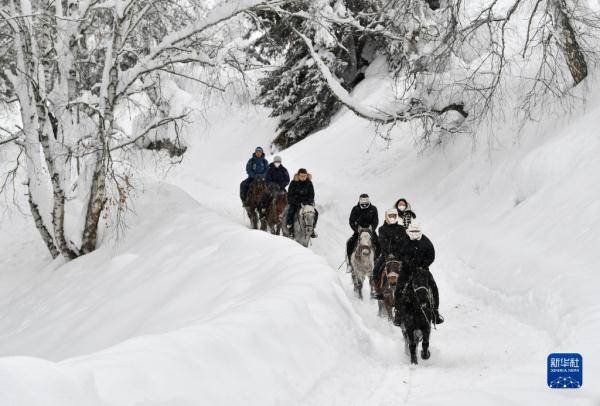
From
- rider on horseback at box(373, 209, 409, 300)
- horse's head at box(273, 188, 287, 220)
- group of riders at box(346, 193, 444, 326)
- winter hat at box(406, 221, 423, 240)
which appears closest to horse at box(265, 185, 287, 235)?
horse's head at box(273, 188, 287, 220)

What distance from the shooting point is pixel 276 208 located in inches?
571

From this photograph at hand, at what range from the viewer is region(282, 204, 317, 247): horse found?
13.3m

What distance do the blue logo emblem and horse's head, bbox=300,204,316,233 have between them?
9173 millimetres

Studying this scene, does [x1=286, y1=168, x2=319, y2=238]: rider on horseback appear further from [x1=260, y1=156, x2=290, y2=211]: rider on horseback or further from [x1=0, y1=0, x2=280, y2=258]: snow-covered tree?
[x1=0, y1=0, x2=280, y2=258]: snow-covered tree

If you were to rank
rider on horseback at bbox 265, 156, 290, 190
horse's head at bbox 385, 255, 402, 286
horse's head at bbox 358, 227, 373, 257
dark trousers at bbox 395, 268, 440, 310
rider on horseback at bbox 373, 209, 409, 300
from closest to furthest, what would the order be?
dark trousers at bbox 395, 268, 440, 310 < horse's head at bbox 385, 255, 402, 286 < rider on horseback at bbox 373, 209, 409, 300 < horse's head at bbox 358, 227, 373, 257 < rider on horseback at bbox 265, 156, 290, 190

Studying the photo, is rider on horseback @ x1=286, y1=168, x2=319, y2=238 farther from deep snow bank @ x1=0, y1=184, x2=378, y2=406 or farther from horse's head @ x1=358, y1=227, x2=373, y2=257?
horse's head @ x1=358, y1=227, x2=373, y2=257

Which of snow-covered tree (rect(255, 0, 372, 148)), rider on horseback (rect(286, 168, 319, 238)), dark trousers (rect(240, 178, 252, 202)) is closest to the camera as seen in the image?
rider on horseback (rect(286, 168, 319, 238))

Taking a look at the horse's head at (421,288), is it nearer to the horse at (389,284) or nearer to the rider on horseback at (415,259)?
the rider on horseback at (415,259)

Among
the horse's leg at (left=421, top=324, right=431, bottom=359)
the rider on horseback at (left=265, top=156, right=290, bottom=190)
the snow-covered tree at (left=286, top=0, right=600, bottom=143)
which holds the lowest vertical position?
the horse's leg at (left=421, top=324, right=431, bottom=359)

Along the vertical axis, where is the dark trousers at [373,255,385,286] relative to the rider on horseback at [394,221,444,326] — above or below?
below

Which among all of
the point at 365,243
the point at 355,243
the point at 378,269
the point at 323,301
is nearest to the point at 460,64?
the point at 355,243

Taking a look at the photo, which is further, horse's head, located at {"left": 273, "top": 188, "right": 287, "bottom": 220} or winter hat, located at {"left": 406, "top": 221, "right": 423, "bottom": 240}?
horse's head, located at {"left": 273, "top": 188, "right": 287, "bottom": 220}

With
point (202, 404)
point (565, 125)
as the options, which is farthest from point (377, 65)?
point (202, 404)

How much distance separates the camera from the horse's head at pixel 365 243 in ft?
34.8
